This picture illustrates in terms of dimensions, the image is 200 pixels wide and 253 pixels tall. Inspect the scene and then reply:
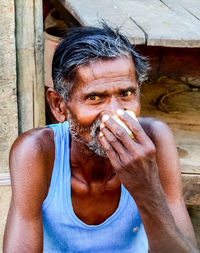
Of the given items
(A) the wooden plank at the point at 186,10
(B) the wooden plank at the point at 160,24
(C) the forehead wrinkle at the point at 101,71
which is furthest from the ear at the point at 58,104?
(A) the wooden plank at the point at 186,10

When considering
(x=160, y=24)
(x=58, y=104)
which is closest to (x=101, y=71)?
(x=58, y=104)

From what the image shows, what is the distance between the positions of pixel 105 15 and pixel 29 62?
0.75 metres

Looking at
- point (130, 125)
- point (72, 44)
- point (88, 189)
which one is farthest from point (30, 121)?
point (130, 125)

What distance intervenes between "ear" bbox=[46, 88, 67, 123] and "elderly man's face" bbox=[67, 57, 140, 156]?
190 millimetres

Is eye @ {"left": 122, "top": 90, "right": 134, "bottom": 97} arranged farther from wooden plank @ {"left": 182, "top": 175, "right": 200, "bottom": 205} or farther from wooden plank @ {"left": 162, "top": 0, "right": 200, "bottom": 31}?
wooden plank @ {"left": 182, "top": 175, "right": 200, "bottom": 205}

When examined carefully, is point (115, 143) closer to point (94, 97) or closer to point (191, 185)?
point (94, 97)

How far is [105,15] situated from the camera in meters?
2.62

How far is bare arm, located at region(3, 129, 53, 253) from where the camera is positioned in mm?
2146

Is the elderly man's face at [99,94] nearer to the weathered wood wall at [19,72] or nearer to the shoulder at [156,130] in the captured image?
the shoulder at [156,130]

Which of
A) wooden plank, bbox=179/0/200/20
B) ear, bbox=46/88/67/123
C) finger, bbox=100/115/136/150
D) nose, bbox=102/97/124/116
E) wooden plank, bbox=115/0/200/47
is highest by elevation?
wooden plank, bbox=115/0/200/47

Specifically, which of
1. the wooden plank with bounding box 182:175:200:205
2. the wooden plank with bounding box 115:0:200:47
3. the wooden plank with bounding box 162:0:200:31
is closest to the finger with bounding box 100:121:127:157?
the wooden plank with bounding box 115:0:200:47

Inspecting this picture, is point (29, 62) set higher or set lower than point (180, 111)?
higher

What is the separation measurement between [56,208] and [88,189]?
0.70 feet

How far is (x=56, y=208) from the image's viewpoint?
230 cm
